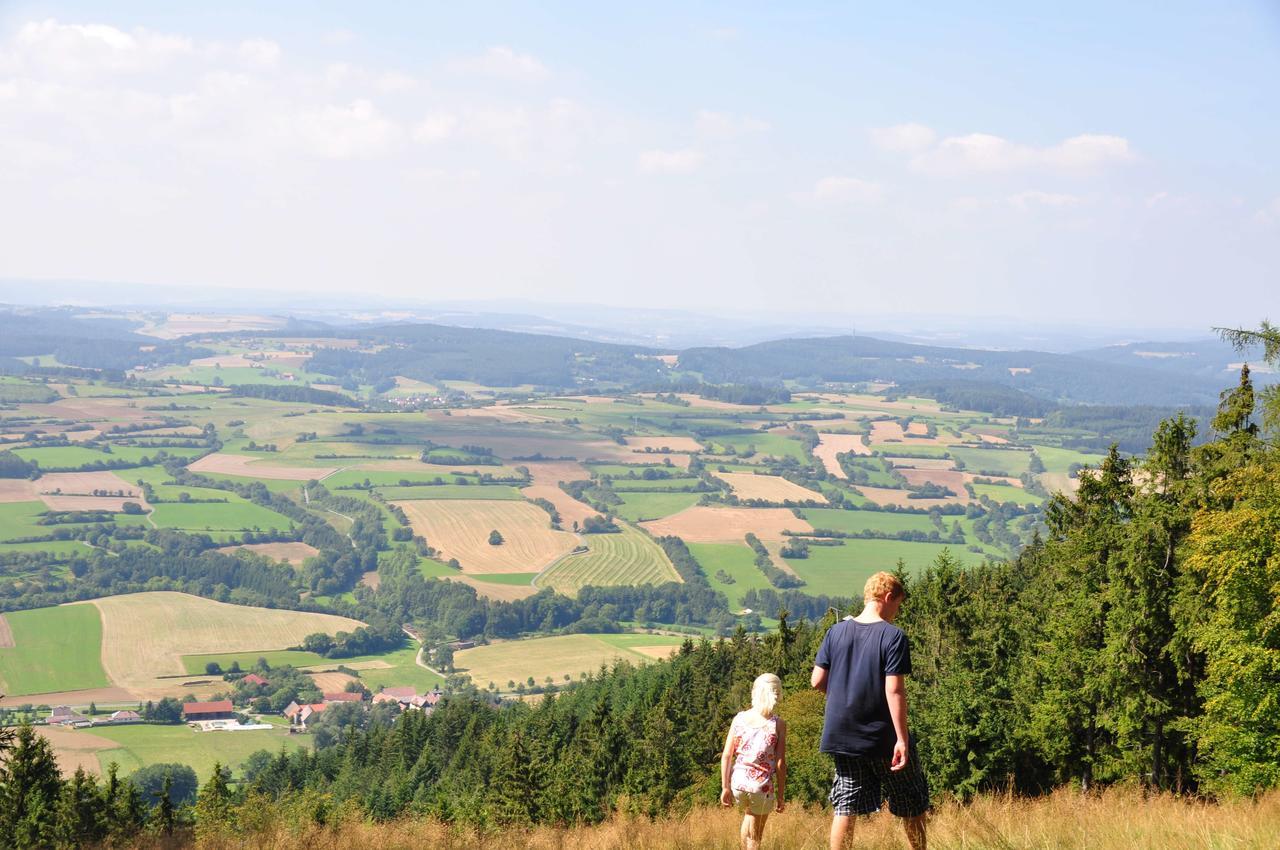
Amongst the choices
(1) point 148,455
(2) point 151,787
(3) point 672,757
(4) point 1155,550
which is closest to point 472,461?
(1) point 148,455

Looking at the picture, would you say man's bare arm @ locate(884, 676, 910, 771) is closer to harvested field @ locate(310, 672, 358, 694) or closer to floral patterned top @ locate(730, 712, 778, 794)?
floral patterned top @ locate(730, 712, 778, 794)

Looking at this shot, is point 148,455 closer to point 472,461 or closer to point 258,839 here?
point 472,461

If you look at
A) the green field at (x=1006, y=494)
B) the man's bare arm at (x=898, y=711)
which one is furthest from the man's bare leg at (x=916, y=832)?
the green field at (x=1006, y=494)

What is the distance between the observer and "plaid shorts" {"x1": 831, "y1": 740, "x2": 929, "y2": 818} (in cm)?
777

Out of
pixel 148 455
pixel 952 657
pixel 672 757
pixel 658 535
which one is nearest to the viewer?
pixel 952 657

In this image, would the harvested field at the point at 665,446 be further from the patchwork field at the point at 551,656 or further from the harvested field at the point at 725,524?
the patchwork field at the point at 551,656

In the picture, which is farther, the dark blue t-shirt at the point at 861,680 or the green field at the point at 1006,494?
the green field at the point at 1006,494

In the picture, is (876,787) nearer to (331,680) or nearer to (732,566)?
(331,680)

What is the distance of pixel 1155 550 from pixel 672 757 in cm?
1905

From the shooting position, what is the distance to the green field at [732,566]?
109512 millimetres

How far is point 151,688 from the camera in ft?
244

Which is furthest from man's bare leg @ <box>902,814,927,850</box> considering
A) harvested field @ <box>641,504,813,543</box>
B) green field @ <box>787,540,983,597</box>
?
harvested field @ <box>641,504,813,543</box>

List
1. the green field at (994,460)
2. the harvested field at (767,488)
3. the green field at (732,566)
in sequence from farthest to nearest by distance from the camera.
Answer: the green field at (994,460) → the harvested field at (767,488) → the green field at (732,566)

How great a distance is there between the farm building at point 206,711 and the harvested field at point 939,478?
115 meters
